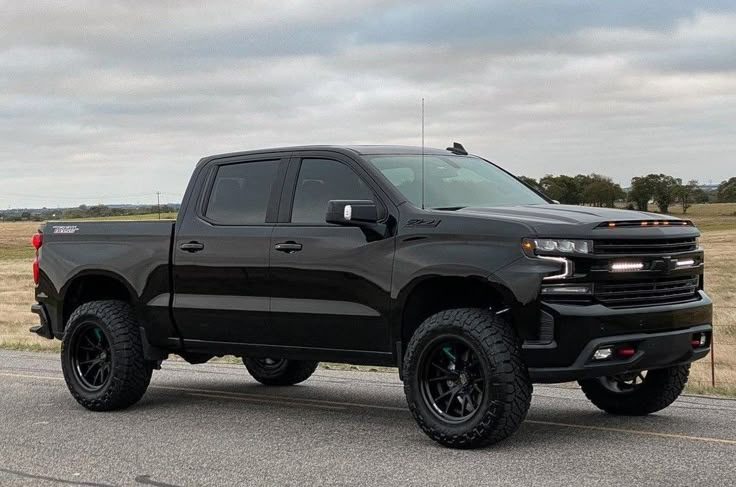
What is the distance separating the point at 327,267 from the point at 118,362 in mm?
2330

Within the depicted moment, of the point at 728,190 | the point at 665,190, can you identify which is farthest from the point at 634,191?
the point at 728,190

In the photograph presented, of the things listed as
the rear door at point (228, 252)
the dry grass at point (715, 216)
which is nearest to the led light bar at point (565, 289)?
the rear door at point (228, 252)

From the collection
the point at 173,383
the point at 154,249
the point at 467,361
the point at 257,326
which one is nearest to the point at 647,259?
the point at 467,361

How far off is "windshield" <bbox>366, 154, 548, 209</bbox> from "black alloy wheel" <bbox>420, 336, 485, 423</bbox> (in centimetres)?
105

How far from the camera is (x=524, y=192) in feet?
28.4

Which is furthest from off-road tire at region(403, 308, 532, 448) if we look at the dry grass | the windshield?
the dry grass

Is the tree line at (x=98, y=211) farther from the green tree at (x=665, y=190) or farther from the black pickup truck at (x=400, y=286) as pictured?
the green tree at (x=665, y=190)

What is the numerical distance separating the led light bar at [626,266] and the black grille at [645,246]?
0.07 m

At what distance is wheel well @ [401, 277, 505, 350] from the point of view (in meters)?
7.39

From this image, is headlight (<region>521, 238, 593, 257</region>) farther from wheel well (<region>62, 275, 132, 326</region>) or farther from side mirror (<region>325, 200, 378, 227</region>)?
wheel well (<region>62, 275, 132, 326</region>)

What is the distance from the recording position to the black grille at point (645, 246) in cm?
693

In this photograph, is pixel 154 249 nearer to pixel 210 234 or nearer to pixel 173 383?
pixel 210 234

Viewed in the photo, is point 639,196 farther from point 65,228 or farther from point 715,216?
point 715,216

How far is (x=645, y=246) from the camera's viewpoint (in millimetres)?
7152
